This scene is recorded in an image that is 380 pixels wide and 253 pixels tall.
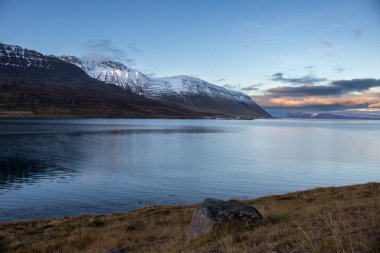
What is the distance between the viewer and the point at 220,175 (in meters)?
47.4

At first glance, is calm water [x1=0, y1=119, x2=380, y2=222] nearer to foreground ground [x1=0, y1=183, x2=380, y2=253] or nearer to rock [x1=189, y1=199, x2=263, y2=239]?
foreground ground [x1=0, y1=183, x2=380, y2=253]

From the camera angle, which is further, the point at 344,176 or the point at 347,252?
the point at 344,176

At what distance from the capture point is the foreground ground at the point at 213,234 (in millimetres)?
8914

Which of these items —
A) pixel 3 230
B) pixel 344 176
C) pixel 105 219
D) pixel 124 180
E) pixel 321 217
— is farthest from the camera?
pixel 344 176

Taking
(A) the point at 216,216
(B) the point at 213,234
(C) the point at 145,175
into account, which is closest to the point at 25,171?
(C) the point at 145,175

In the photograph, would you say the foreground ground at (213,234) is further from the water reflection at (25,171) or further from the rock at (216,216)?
the water reflection at (25,171)

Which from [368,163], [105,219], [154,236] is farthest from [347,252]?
[368,163]

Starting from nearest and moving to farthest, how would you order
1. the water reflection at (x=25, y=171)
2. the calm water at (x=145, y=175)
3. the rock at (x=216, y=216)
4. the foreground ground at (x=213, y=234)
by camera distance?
1. the foreground ground at (x=213, y=234)
2. the rock at (x=216, y=216)
3. the calm water at (x=145, y=175)
4. the water reflection at (x=25, y=171)

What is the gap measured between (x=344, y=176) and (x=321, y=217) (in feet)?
122

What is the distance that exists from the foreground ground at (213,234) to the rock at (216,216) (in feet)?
1.46

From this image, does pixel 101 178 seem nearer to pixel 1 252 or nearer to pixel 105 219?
pixel 105 219

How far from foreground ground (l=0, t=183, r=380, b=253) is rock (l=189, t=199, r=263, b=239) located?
44 cm

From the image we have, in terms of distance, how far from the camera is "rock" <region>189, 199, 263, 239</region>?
12.6m

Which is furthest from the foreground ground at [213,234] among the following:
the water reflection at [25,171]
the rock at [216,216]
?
the water reflection at [25,171]
